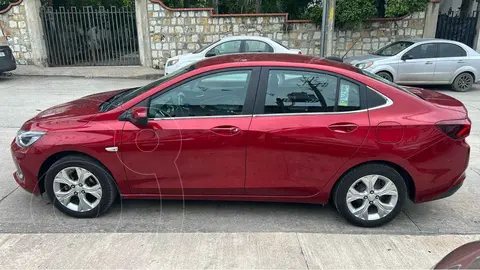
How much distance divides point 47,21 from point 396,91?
1392cm

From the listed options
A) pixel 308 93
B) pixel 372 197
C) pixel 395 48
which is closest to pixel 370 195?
pixel 372 197

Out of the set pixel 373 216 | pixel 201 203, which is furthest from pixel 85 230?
pixel 373 216

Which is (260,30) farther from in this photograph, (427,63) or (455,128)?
(455,128)

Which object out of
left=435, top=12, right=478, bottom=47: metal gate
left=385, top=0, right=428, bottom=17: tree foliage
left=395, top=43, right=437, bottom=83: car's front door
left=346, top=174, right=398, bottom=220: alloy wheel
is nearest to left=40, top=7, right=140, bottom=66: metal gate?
left=385, top=0, right=428, bottom=17: tree foliage

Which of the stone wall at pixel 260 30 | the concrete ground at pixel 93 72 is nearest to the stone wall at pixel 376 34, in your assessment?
the stone wall at pixel 260 30

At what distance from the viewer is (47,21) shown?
13.3 m

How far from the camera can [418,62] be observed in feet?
32.3

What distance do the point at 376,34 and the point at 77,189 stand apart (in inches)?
485

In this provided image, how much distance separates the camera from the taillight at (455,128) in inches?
123

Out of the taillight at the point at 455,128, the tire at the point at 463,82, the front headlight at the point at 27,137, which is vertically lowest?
the tire at the point at 463,82

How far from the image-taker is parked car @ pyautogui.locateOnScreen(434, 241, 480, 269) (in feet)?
5.97

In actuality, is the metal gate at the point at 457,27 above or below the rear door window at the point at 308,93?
above

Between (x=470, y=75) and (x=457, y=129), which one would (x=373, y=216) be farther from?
(x=470, y=75)

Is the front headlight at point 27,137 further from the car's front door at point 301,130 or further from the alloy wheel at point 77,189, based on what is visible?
the car's front door at point 301,130
